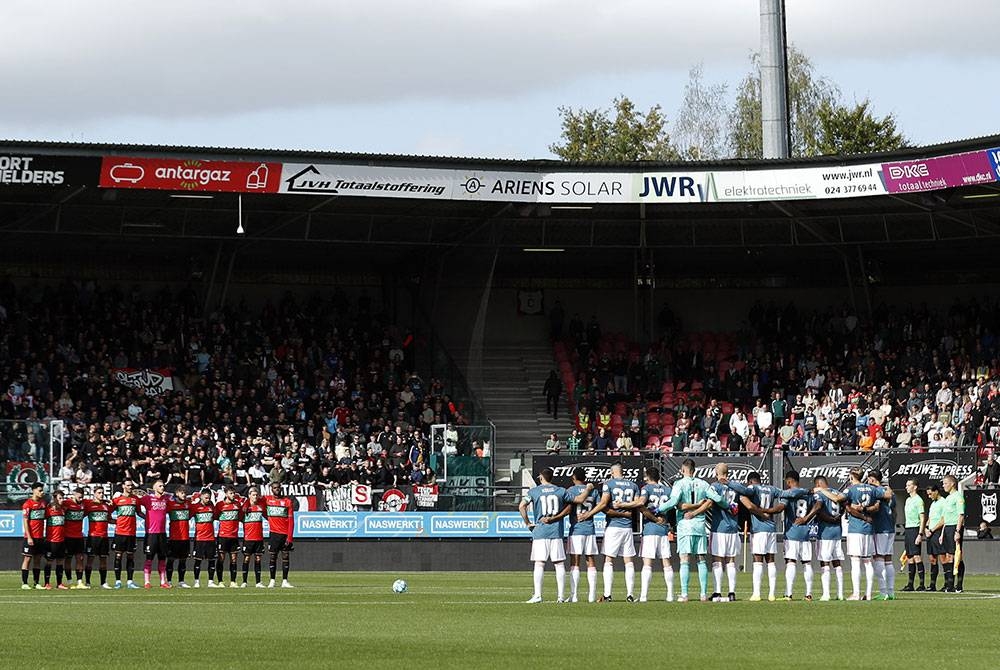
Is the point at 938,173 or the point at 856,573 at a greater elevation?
the point at 938,173

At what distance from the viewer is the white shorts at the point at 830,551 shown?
24750 millimetres

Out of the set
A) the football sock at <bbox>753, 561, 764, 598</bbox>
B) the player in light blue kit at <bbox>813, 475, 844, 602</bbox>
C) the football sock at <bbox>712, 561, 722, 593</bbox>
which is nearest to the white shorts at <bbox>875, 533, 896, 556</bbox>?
the player in light blue kit at <bbox>813, 475, 844, 602</bbox>

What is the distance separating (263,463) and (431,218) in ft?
31.1

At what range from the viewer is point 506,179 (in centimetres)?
4322

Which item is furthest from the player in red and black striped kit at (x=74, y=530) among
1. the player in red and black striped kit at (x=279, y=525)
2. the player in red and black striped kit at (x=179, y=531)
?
the player in red and black striped kit at (x=279, y=525)

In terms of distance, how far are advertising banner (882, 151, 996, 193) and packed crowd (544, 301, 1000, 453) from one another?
5.86m

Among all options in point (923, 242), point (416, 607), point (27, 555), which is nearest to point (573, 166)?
point (923, 242)

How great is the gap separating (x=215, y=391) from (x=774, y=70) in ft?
62.0

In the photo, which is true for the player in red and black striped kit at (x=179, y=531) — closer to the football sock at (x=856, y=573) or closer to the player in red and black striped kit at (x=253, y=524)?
the player in red and black striped kit at (x=253, y=524)

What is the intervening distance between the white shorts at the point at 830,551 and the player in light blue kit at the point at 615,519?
300cm

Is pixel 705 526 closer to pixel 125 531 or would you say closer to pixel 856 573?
pixel 856 573

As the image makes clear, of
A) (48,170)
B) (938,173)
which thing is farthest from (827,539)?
(48,170)

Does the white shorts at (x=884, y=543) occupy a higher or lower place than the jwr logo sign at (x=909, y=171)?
lower

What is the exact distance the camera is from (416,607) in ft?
74.3
